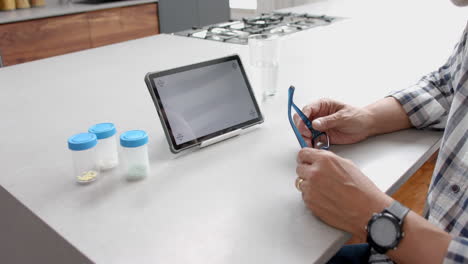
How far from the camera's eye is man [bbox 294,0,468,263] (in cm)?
62

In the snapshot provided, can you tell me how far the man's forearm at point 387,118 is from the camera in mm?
910

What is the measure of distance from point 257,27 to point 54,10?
1632 mm

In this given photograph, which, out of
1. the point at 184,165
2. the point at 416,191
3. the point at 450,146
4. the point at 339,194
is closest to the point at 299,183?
the point at 339,194

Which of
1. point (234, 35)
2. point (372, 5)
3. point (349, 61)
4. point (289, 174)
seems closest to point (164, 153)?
point (289, 174)

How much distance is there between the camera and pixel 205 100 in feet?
2.82

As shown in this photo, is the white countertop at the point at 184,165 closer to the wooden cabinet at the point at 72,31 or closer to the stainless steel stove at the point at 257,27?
the stainless steel stove at the point at 257,27

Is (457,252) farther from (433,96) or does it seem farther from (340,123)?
(433,96)

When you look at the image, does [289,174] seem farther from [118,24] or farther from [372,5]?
[118,24]

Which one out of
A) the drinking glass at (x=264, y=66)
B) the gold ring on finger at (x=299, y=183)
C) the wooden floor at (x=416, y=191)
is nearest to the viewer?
the gold ring on finger at (x=299, y=183)

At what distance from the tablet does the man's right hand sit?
0.12 metres

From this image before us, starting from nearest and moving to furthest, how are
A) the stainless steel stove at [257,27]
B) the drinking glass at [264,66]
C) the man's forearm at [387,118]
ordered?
1. the man's forearm at [387,118]
2. the drinking glass at [264,66]
3. the stainless steel stove at [257,27]

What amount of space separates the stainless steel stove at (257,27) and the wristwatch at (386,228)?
1.22 metres

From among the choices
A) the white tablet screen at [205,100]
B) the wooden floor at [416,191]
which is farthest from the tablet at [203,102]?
the wooden floor at [416,191]

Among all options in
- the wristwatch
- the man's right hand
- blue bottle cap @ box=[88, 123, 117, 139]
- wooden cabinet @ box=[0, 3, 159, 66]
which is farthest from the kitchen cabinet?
the wristwatch
